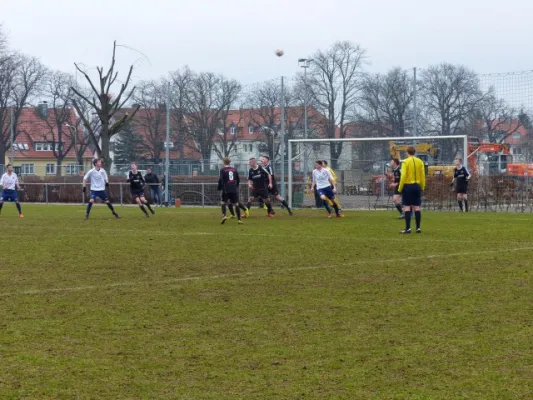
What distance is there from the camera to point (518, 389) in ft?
18.6

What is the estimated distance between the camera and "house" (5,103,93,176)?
80.1 m

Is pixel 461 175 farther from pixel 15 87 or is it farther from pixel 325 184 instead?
pixel 15 87

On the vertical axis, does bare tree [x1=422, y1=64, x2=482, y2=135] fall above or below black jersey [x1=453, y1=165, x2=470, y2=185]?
above

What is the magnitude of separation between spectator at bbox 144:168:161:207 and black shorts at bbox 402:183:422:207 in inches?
937

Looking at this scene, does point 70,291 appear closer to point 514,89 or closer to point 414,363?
point 414,363

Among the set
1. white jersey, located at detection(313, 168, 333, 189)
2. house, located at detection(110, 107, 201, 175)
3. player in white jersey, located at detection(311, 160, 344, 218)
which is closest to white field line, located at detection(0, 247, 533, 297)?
player in white jersey, located at detection(311, 160, 344, 218)

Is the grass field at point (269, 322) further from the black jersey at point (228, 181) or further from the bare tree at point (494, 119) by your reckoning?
the bare tree at point (494, 119)

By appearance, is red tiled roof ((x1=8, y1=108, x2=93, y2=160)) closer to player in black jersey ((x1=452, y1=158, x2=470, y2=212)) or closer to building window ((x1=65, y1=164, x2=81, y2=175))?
building window ((x1=65, y1=164, x2=81, y2=175))

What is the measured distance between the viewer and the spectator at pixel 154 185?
42.6 metres

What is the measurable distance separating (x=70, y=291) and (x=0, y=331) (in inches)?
102

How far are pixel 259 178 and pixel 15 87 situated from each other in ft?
172

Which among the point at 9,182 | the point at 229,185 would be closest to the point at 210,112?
the point at 9,182

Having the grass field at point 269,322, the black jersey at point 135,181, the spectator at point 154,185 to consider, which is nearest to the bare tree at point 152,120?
the spectator at point 154,185

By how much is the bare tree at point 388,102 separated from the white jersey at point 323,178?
23.1 metres
